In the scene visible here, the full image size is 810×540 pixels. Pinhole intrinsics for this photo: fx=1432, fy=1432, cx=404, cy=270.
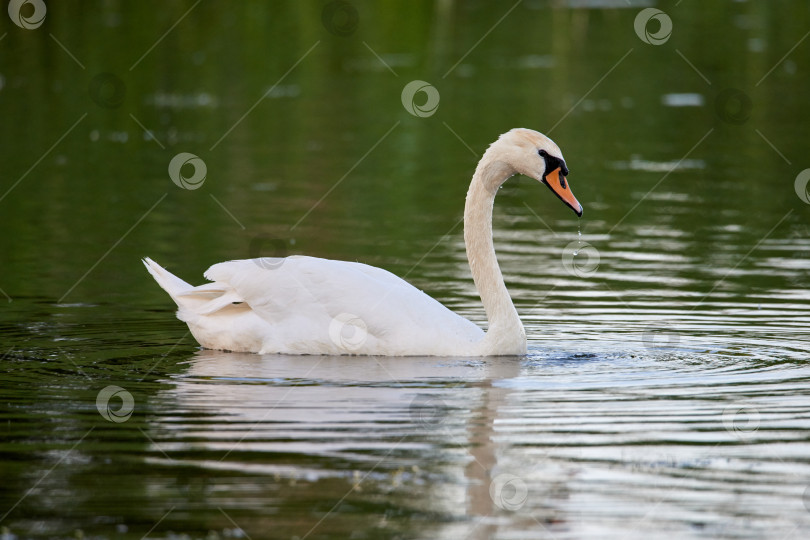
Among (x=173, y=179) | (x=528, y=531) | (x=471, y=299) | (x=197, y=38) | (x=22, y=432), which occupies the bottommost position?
(x=528, y=531)

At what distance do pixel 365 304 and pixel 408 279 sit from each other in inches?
126

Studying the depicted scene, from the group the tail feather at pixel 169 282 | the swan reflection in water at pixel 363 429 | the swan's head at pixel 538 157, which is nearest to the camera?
the swan reflection in water at pixel 363 429

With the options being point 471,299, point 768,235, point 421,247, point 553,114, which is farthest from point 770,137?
point 471,299

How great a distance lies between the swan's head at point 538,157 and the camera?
974cm

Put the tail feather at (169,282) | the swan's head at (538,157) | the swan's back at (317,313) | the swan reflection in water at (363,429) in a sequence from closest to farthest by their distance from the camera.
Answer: the swan reflection in water at (363,429) < the swan's back at (317,313) < the swan's head at (538,157) < the tail feather at (169,282)

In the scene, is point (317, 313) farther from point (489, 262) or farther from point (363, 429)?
point (363, 429)

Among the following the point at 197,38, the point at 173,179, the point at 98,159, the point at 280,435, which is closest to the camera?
the point at 280,435

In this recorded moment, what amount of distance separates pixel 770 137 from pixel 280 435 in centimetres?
1545

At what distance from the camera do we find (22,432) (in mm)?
7570

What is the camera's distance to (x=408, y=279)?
41.9ft

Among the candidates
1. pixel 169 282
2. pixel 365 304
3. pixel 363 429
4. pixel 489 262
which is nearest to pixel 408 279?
pixel 489 262

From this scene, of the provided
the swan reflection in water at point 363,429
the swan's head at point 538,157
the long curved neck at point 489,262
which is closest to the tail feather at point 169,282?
the swan reflection in water at point 363,429

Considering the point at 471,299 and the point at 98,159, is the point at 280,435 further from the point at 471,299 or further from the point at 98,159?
the point at 98,159

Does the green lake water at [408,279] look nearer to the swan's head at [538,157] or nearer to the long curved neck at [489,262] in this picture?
the long curved neck at [489,262]
